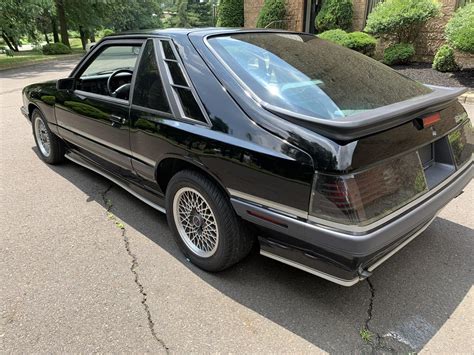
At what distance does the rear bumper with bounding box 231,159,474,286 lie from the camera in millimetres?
1958

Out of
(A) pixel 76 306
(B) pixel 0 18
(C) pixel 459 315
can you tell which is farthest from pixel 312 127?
(B) pixel 0 18

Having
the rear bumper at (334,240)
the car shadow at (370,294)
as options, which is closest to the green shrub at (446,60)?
the car shadow at (370,294)

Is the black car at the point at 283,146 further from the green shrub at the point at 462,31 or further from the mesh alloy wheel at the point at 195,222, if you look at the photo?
the green shrub at the point at 462,31

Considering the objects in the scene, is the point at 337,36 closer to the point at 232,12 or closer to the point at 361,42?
the point at 361,42

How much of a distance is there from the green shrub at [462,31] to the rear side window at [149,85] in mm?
7592

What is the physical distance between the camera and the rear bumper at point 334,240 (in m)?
1.96

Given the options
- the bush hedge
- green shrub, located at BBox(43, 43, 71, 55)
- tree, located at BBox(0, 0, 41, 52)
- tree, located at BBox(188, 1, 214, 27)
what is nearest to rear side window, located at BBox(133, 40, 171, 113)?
the bush hedge

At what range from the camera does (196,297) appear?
256 cm

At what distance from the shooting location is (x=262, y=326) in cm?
231

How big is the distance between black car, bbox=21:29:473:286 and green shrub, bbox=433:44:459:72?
7.08 meters

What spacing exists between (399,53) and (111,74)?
8315 millimetres

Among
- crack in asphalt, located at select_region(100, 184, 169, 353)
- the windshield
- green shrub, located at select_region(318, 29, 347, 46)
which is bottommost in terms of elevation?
crack in asphalt, located at select_region(100, 184, 169, 353)

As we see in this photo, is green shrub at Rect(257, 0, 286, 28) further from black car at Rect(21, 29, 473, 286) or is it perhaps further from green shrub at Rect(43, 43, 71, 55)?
green shrub at Rect(43, 43, 71, 55)

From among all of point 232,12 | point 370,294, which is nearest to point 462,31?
point 370,294
